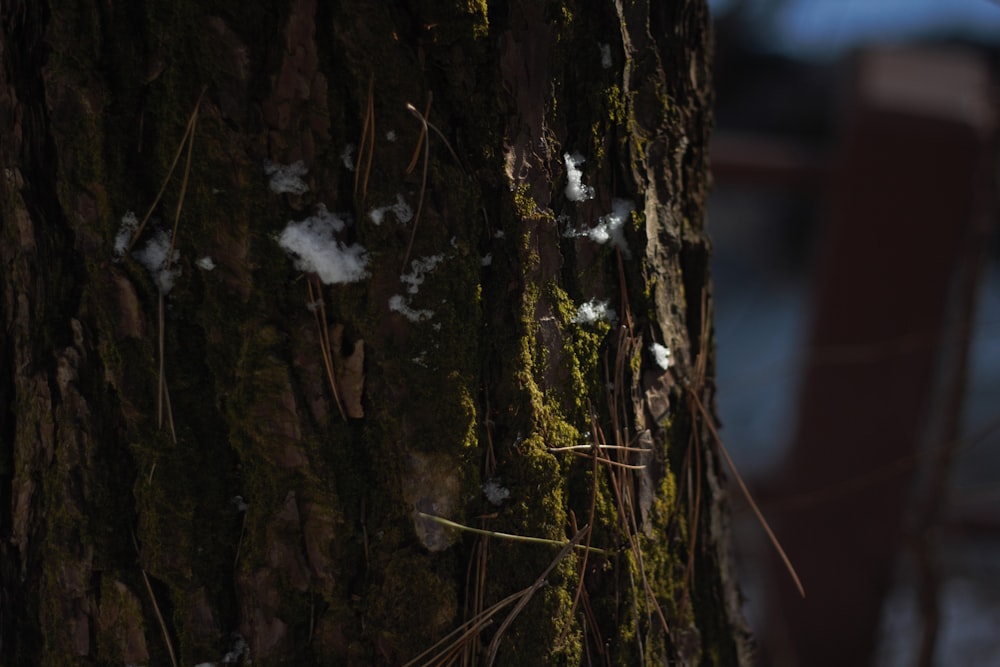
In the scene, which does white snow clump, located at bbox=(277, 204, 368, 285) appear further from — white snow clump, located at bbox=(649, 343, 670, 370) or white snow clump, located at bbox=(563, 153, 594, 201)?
white snow clump, located at bbox=(649, 343, 670, 370)

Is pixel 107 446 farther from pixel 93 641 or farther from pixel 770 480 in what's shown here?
pixel 770 480

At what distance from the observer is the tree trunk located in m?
0.69

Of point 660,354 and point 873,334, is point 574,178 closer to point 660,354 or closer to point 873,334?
point 660,354

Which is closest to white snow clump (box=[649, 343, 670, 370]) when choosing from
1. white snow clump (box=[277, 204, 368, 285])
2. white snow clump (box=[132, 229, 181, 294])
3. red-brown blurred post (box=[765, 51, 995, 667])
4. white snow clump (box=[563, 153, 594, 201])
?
white snow clump (box=[563, 153, 594, 201])

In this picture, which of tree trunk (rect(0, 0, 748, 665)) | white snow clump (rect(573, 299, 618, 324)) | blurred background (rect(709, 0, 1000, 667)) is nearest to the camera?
tree trunk (rect(0, 0, 748, 665))

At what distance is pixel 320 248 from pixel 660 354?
1.23ft

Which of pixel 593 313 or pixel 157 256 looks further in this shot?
pixel 593 313

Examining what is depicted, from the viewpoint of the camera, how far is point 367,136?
0.69 m

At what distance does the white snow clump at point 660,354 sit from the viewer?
0.86m

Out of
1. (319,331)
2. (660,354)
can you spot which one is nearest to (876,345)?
(660,354)

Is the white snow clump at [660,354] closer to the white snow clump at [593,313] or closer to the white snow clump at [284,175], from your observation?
the white snow clump at [593,313]

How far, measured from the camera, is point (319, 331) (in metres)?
0.72

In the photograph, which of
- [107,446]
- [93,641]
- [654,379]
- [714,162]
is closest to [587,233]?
[654,379]

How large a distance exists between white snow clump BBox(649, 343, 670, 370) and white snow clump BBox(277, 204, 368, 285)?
0.33m
